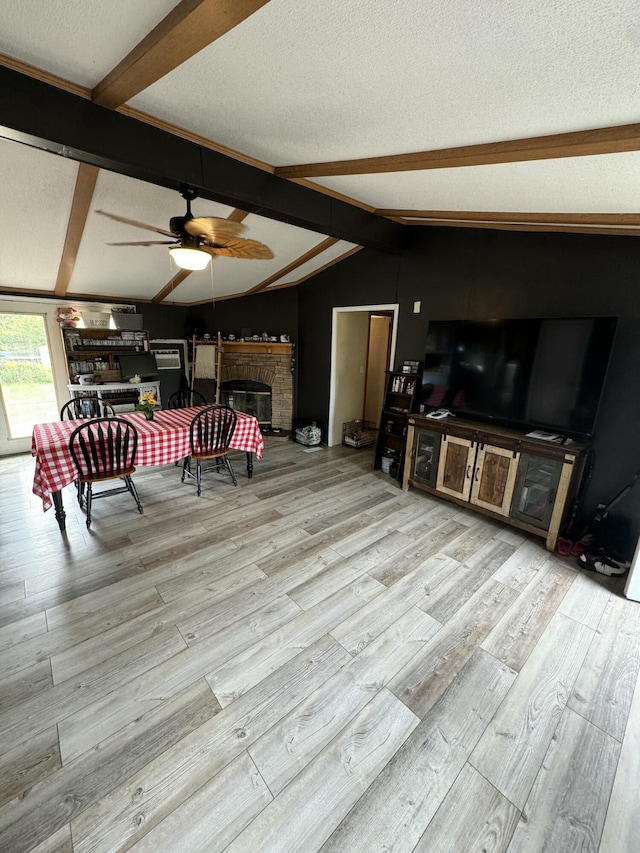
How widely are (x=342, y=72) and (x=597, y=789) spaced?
3008 millimetres

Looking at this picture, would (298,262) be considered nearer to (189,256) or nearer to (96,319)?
(189,256)

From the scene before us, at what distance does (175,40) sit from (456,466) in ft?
11.2

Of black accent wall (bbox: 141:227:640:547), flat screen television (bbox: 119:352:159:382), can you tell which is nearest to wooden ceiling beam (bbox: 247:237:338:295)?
black accent wall (bbox: 141:227:640:547)

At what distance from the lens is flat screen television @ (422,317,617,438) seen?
2652 millimetres

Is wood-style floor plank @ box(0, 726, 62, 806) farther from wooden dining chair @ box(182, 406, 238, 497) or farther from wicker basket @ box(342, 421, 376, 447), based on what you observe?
wicker basket @ box(342, 421, 376, 447)

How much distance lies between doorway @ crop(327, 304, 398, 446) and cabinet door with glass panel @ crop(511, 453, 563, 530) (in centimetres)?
223

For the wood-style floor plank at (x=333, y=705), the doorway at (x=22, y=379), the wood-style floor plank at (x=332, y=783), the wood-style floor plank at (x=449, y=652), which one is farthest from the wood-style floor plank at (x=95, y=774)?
the doorway at (x=22, y=379)

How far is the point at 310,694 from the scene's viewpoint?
165 centimetres

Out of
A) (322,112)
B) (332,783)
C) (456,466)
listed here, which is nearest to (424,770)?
(332,783)

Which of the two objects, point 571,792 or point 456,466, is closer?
point 571,792

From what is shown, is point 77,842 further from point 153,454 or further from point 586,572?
point 586,572

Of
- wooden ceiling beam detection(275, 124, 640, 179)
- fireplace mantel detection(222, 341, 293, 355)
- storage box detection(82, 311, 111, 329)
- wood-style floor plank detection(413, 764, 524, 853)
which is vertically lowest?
wood-style floor plank detection(413, 764, 524, 853)

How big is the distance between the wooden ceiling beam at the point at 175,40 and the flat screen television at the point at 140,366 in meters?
4.81

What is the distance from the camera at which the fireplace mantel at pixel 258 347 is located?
5.69 m
